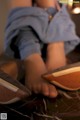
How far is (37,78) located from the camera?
0.33 m

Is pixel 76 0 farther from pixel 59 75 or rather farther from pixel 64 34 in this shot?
Answer: pixel 59 75

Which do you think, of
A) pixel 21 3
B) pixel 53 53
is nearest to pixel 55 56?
pixel 53 53

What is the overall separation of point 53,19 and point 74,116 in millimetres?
202

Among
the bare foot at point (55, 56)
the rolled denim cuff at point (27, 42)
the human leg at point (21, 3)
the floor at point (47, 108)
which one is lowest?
the floor at point (47, 108)

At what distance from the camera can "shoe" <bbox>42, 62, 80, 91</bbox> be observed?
0.29m

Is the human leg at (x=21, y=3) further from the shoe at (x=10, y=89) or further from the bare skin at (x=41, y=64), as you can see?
the shoe at (x=10, y=89)

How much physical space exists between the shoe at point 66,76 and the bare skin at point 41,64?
0.04 feet

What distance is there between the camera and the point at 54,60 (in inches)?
15.5

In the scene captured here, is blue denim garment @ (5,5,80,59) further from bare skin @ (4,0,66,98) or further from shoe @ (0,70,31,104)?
shoe @ (0,70,31,104)

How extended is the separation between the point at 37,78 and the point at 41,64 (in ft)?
0.13

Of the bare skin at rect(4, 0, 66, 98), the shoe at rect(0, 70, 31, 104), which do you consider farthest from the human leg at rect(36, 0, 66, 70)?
the shoe at rect(0, 70, 31, 104)

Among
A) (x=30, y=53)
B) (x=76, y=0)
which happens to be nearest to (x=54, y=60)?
(x=30, y=53)

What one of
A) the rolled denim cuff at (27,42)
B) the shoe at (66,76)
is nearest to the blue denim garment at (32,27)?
the rolled denim cuff at (27,42)

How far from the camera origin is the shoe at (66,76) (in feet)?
0.96
